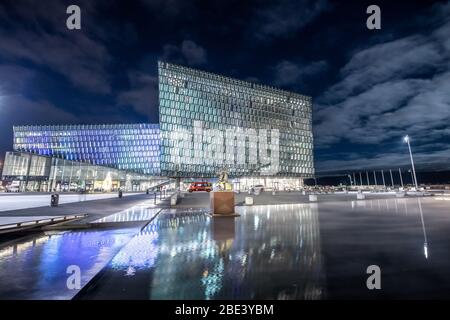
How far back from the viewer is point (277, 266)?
632 cm

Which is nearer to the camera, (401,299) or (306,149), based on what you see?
(401,299)

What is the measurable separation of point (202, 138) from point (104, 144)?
50779 millimetres

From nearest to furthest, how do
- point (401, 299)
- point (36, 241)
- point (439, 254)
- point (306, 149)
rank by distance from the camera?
point (401, 299) → point (439, 254) → point (36, 241) → point (306, 149)

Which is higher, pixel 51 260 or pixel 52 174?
pixel 52 174

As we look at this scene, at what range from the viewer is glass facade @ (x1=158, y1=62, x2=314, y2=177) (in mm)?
106250

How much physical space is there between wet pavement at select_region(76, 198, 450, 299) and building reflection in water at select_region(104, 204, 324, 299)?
0.06 feet

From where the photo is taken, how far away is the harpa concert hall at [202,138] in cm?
10619

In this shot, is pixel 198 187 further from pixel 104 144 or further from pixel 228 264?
pixel 104 144

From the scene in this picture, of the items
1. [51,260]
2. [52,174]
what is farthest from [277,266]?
[52,174]

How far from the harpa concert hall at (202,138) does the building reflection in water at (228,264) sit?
282ft

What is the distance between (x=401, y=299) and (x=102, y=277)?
579 cm
